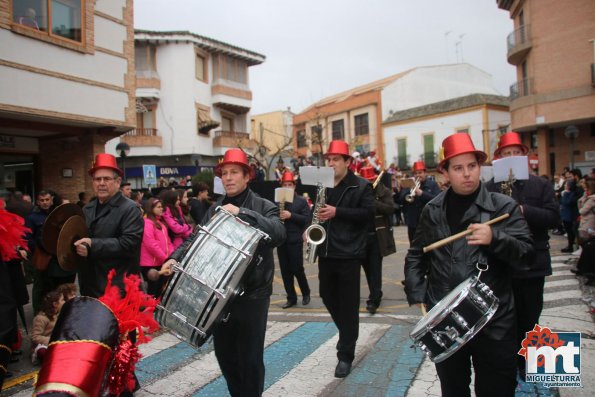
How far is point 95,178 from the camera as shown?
4.27m

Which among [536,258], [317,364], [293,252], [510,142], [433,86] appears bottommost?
[317,364]

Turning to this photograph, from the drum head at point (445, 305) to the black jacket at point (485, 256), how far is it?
12 centimetres

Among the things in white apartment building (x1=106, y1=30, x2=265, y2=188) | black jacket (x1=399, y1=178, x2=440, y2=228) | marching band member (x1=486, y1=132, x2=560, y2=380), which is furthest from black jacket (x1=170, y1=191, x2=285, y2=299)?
white apartment building (x1=106, y1=30, x2=265, y2=188)

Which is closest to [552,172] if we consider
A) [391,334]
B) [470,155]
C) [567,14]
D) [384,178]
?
[567,14]

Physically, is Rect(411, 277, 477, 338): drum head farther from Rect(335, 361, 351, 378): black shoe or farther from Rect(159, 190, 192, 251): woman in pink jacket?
Rect(159, 190, 192, 251): woman in pink jacket

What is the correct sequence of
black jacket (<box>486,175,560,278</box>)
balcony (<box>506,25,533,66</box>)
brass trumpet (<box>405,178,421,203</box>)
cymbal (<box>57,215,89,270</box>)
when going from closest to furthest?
cymbal (<box>57,215,89,270</box>), black jacket (<box>486,175,560,278</box>), brass trumpet (<box>405,178,421,203</box>), balcony (<box>506,25,533,66</box>)

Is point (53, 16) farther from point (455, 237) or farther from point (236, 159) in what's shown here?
point (455, 237)

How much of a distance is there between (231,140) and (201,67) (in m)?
5.28

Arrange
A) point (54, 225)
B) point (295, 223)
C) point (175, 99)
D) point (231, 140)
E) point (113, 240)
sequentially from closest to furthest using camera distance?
point (113, 240) < point (54, 225) < point (295, 223) < point (175, 99) < point (231, 140)

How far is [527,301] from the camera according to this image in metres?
3.98

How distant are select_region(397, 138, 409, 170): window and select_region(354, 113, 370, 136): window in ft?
12.4

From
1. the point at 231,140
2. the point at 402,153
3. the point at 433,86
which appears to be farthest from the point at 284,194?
Answer: the point at 433,86

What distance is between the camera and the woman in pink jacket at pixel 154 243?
6.68m

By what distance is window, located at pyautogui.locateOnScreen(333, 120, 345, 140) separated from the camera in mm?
45878
